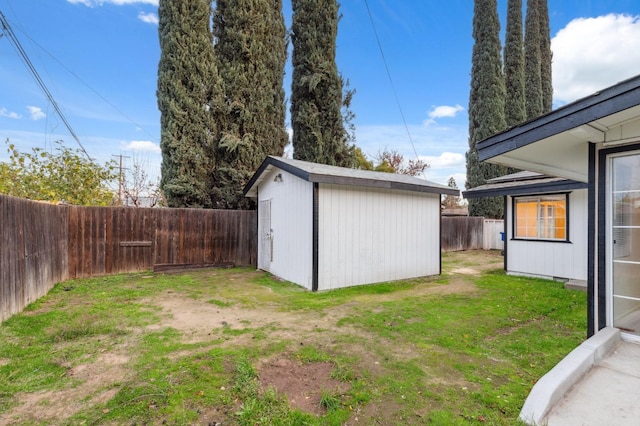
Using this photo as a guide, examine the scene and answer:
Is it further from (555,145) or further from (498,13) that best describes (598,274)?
(498,13)

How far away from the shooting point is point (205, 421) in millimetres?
2055

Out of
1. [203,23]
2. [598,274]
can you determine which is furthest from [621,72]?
[203,23]

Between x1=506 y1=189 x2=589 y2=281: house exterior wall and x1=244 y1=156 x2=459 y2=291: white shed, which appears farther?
x1=506 y1=189 x2=589 y2=281: house exterior wall

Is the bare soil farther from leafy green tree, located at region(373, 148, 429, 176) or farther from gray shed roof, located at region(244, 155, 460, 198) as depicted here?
leafy green tree, located at region(373, 148, 429, 176)

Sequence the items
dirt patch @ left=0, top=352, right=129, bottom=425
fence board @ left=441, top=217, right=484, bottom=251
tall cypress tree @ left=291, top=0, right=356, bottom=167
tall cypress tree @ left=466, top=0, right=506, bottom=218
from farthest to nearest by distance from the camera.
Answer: tall cypress tree @ left=466, top=0, right=506, bottom=218 → fence board @ left=441, top=217, right=484, bottom=251 → tall cypress tree @ left=291, top=0, right=356, bottom=167 → dirt patch @ left=0, top=352, right=129, bottom=425

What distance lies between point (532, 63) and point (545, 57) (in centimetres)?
372

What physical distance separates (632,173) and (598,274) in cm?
100

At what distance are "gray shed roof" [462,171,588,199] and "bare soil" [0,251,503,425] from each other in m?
5.29

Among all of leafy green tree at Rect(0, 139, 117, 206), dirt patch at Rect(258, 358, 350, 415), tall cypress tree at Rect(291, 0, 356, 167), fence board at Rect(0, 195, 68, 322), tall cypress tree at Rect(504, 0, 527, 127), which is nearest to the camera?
dirt patch at Rect(258, 358, 350, 415)

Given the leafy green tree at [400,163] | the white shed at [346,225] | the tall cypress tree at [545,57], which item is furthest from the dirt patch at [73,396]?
the tall cypress tree at [545,57]

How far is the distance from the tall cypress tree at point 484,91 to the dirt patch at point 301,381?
601 inches

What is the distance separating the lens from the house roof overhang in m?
2.46

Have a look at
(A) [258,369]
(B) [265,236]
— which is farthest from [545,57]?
(A) [258,369]

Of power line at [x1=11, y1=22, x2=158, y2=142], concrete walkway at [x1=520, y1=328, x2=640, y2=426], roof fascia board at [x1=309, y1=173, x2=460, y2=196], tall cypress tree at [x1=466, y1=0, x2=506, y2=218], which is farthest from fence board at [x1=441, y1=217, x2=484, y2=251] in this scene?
power line at [x1=11, y1=22, x2=158, y2=142]
